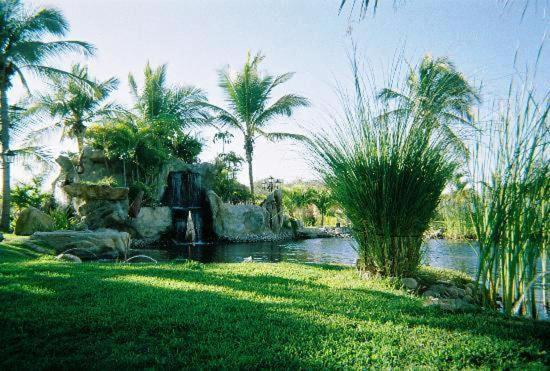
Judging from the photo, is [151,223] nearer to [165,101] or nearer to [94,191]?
[94,191]

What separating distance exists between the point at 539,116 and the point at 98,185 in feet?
49.3

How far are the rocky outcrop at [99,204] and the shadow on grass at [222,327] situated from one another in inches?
439

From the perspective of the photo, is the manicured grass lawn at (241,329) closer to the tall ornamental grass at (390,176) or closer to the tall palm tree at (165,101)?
the tall ornamental grass at (390,176)

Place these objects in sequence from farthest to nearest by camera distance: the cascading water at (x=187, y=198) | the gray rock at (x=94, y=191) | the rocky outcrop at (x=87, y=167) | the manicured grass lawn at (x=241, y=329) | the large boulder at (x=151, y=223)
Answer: the cascading water at (x=187, y=198), the rocky outcrop at (x=87, y=167), the large boulder at (x=151, y=223), the gray rock at (x=94, y=191), the manicured grass lawn at (x=241, y=329)

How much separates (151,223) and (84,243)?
7.36m

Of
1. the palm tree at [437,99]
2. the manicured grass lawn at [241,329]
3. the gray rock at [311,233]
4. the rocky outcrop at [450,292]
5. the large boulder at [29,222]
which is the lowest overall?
the rocky outcrop at [450,292]

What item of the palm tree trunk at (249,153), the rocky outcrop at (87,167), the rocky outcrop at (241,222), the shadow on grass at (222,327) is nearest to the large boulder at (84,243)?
the shadow on grass at (222,327)

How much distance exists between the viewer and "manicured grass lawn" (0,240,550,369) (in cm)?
234

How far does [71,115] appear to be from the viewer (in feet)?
69.2

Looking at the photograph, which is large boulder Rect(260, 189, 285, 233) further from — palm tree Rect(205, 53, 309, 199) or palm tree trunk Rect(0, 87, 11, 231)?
palm tree trunk Rect(0, 87, 11, 231)

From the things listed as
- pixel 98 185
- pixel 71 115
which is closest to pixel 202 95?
pixel 71 115

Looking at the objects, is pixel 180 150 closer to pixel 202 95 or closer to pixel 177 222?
pixel 202 95

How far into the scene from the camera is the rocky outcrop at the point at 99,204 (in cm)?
1461

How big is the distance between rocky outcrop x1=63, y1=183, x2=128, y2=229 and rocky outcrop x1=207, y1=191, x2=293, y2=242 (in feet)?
15.1
